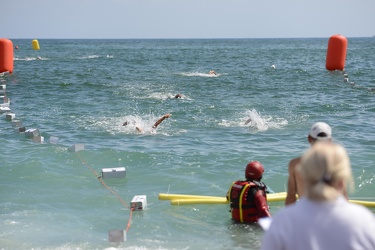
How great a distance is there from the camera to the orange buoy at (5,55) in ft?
85.0

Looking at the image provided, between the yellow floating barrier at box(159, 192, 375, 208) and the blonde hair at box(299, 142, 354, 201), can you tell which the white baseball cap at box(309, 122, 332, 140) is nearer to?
the blonde hair at box(299, 142, 354, 201)

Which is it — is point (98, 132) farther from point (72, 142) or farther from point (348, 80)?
point (348, 80)

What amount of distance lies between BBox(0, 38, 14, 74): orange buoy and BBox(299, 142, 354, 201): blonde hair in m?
25.1

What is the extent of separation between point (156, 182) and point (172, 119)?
21.8 ft

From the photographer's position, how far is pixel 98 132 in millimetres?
14281

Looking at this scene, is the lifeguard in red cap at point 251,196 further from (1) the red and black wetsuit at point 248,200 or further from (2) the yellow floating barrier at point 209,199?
(2) the yellow floating barrier at point 209,199

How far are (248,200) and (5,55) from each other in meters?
22.1

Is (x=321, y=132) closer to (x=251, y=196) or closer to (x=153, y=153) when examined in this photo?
(x=251, y=196)

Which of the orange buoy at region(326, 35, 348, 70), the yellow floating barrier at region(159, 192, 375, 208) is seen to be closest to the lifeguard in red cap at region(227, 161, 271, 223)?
the yellow floating barrier at region(159, 192, 375, 208)

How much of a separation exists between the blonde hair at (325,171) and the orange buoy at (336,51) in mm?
25930

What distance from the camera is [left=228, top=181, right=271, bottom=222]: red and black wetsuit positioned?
21.6ft

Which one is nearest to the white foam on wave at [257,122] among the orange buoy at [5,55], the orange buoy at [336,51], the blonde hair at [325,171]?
the blonde hair at [325,171]

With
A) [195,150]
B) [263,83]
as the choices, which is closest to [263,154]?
[195,150]

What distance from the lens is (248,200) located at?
6.73m
